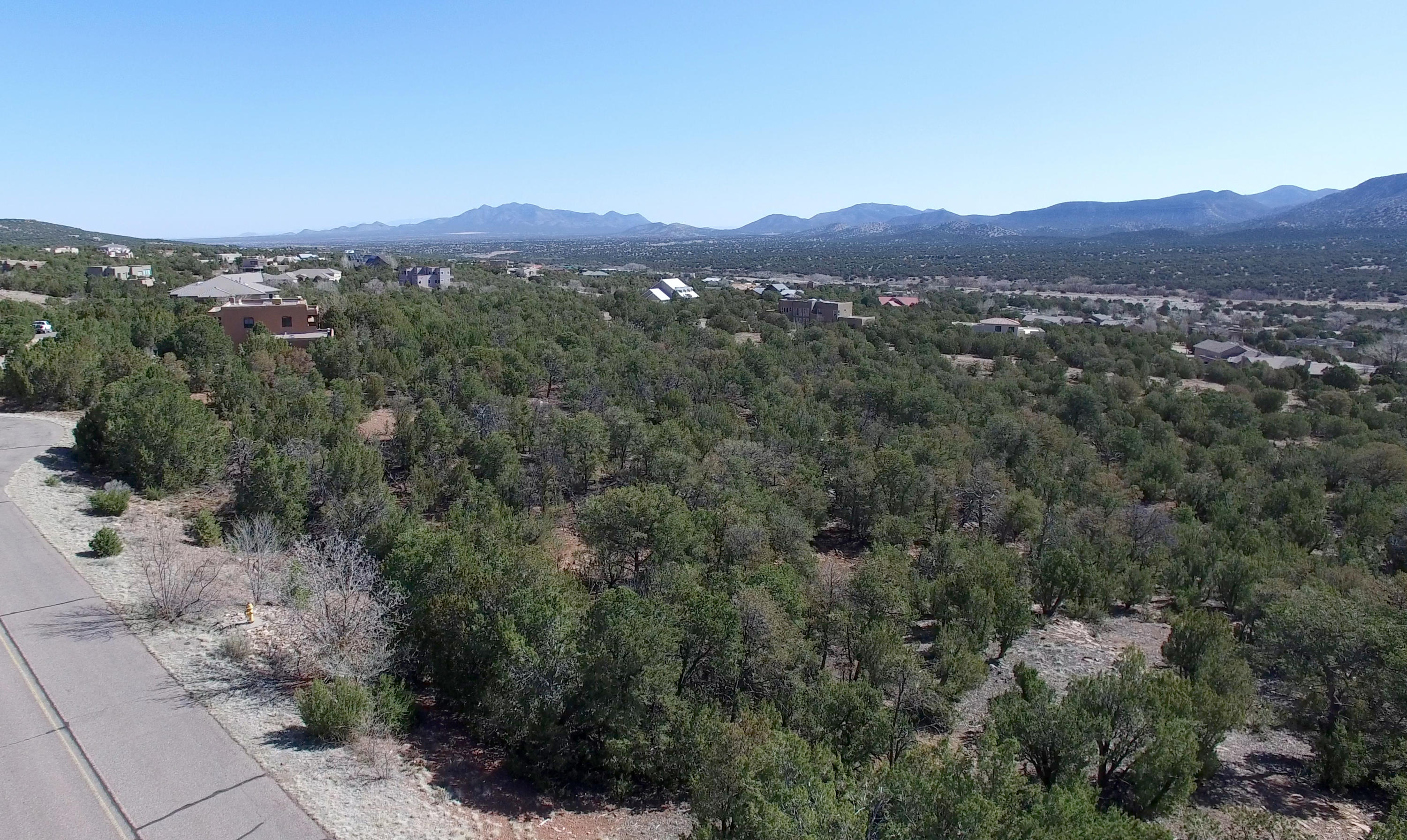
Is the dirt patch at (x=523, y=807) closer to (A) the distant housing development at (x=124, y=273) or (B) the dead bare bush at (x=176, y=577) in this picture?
(B) the dead bare bush at (x=176, y=577)

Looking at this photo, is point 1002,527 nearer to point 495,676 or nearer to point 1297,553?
point 1297,553

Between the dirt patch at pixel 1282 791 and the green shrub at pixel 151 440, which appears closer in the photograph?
the dirt patch at pixel 1282 791

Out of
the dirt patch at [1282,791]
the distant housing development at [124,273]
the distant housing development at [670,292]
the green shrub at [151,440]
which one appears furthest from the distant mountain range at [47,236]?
the dirt patch at [1282,791]

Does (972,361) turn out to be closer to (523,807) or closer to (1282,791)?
(1282,791)

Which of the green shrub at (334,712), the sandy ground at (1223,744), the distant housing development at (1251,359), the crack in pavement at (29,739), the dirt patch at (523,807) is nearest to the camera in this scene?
the crack in pavement at (29,739)

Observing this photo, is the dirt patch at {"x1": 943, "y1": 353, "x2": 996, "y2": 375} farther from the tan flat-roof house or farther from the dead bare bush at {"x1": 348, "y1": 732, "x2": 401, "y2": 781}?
the dead bare bush at {"x1": 348, "y1": 732, "x2": 401, "y2": 781}

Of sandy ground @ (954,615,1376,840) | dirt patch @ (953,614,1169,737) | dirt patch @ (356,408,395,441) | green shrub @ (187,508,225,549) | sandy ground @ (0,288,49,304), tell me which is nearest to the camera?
sandy ground @ (954,615,1376,840)

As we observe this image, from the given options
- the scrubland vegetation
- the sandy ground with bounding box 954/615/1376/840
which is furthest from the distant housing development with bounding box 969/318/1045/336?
the sandy ground with bounding box 954/615/1376/840
